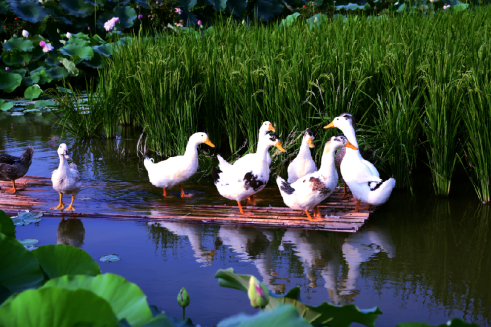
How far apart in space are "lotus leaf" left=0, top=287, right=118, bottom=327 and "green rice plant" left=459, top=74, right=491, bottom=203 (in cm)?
390

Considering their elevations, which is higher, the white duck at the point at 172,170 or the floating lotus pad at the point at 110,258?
the white duck at the point at 172,170

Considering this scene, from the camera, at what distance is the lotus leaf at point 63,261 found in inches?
60.1

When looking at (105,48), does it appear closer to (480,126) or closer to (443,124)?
(443,124)

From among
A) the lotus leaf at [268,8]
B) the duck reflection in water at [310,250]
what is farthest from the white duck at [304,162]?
the lotus leaf at [268,8]

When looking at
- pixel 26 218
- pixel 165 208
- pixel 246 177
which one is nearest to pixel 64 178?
pixel 26 218

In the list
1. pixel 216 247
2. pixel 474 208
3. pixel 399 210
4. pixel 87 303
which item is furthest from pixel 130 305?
pixel 474 208

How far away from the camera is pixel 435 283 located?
3.03 metres

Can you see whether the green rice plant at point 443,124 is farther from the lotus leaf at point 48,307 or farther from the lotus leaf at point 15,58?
the lotus leaf at point 15,58

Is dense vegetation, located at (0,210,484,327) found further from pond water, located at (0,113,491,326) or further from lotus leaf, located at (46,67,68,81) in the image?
lotus leaf, located at (46,67,68,81)

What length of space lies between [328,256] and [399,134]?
1656 millimetres

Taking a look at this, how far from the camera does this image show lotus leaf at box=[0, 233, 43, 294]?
142cm

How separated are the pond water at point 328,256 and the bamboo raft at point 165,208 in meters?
0.06

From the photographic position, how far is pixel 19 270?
1426mm

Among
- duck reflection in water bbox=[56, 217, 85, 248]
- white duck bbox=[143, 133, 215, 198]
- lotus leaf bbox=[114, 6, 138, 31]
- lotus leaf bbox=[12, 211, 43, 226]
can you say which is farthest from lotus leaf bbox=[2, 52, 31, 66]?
duck reflection in water bbox=[56, 217, 85, 248]
